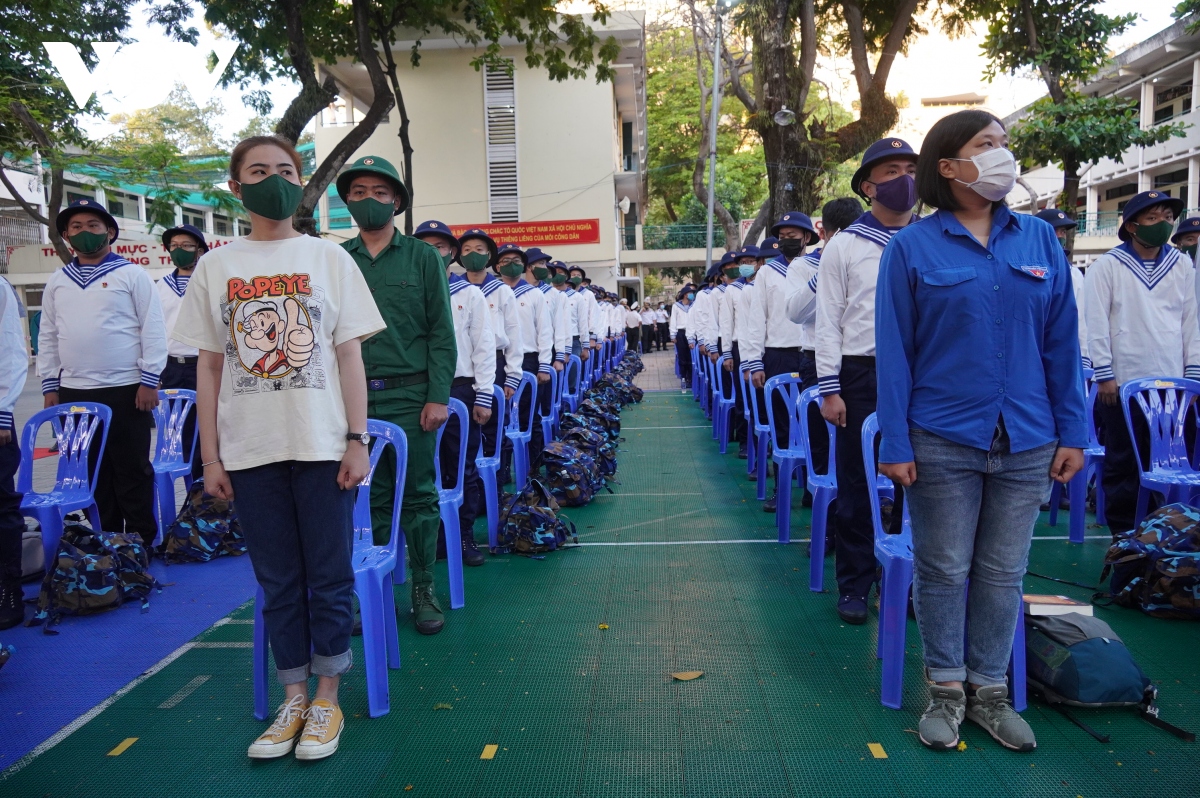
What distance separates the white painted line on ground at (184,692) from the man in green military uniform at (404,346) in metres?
0.90

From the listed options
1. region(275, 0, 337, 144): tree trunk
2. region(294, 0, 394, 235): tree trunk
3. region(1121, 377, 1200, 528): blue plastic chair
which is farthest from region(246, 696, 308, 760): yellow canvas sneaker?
region(294, 0, 394, 235): tree trunk

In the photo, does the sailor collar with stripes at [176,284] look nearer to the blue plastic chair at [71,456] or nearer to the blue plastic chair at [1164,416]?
the blue plastic chair at [71,456]

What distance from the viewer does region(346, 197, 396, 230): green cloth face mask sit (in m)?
3.76

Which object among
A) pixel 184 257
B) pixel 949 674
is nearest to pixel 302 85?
pixel 184 257

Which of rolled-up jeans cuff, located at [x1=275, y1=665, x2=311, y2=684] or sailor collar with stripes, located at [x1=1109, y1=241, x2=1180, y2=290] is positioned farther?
sailor collar with stripes, located at [x1=1109, y1=241, x2=1180, y2=290]

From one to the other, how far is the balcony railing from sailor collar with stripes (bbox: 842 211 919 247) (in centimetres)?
2914

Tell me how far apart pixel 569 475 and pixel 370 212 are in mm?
3328

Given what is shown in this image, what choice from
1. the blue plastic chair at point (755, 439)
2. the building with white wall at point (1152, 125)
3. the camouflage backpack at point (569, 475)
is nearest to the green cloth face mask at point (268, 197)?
the camouflage backpack at point (569, 475)

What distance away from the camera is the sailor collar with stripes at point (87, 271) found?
510 centimetres

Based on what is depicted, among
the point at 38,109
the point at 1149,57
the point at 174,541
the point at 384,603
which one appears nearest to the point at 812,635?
the point at 384,603

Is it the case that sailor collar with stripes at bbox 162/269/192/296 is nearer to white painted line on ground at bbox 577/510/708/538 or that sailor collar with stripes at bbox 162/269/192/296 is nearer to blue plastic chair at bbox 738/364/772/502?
white painted line on ground at bbox 577/510/708/538

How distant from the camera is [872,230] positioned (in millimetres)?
4047

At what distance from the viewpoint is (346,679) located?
3594mm

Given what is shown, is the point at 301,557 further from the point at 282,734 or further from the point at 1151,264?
the point at 1151,264
